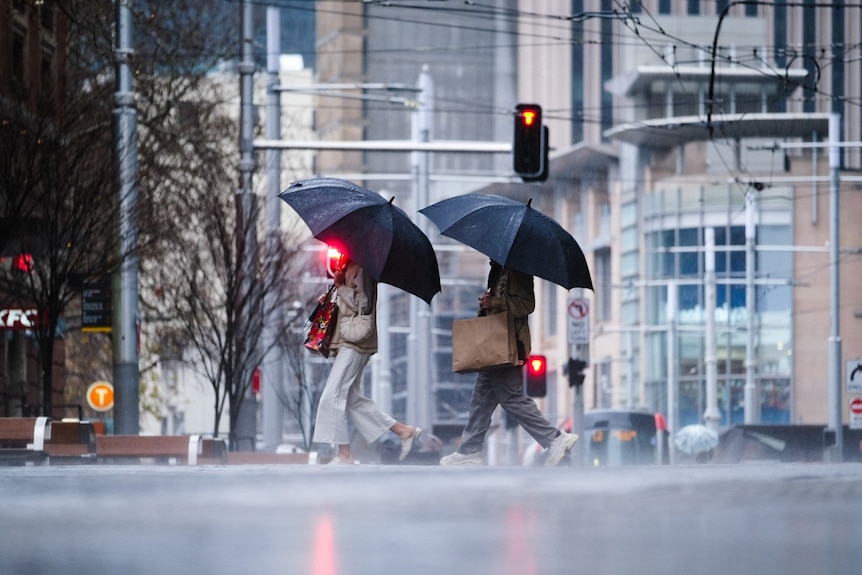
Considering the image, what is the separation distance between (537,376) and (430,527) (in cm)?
2378

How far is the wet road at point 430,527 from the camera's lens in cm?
551

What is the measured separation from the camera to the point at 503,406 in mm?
14477

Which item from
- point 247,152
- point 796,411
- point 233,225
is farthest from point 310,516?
point 796,411

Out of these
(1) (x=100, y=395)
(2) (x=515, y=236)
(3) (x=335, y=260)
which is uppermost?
(2) (x=515, y=236)

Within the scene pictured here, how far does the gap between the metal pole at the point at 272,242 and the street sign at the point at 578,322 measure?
6.16 m

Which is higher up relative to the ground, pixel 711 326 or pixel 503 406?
pixel 711 326

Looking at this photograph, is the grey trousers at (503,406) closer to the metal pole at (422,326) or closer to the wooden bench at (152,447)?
the wooden bench at (152,447)

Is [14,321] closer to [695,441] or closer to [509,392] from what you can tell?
[695,441]

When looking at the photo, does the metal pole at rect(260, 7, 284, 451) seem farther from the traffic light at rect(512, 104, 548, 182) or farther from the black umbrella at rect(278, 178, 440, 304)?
the black umbrella at rect(278, 178, 440, 304)

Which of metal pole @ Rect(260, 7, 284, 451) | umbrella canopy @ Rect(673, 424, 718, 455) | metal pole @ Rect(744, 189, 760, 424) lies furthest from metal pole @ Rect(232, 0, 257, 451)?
metal pole @ Rect(744, 189, 760, 424)

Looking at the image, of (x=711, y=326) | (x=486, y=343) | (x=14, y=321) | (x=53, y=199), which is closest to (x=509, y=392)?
(x=486, y=343)

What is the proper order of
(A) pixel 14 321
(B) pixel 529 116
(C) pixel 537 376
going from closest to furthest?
(B) pixel 529 116 → (C) pixel 537 376 → (A) pixel 14 321

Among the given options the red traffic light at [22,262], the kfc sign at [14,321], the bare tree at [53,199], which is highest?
the bare tree at [53,199]

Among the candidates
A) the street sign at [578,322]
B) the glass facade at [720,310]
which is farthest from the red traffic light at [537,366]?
the glass facade at [720,310]
